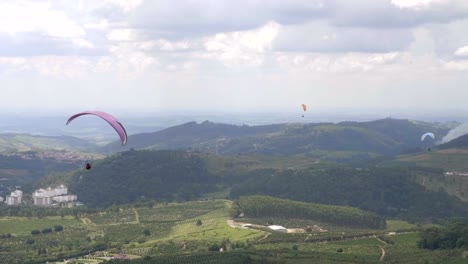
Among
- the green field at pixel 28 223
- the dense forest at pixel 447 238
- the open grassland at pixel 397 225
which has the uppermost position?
the dense forest at pixel 447 238

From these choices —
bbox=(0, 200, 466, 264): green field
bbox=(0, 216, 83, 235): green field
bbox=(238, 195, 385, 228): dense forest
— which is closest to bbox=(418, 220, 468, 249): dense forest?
bbox=(0, 200, 466, 264): green field

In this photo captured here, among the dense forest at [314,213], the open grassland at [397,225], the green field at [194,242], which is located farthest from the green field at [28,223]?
the open grassland at [397,225]

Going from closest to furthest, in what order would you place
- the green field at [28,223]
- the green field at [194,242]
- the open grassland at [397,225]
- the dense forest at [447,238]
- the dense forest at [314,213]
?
the green field at [194,242] < the dense forest at [447,238] < the green field at [28,223] < the open grassland at [397,225] < the dense forest at [314,213]

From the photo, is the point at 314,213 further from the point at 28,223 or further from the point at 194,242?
the point at 28,223

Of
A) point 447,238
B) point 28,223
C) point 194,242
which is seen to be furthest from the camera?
point 28,223

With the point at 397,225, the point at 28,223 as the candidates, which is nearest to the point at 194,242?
the point at 28,223

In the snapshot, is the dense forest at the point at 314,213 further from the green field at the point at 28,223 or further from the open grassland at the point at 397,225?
the green field at the point at 28,223

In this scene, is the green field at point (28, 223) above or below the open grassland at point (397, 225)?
above

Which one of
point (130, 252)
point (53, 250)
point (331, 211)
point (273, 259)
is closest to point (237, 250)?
point (273, 259)

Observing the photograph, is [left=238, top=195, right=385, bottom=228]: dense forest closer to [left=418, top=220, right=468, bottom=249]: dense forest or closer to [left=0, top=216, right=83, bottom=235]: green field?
[left=418, top=220, right=468, bottom=249]: dense forest
